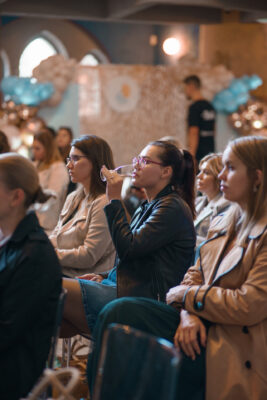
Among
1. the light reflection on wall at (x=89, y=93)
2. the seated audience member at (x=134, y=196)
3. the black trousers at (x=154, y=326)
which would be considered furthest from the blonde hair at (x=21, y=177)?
the light reflection on wall at (x=89, y=93)

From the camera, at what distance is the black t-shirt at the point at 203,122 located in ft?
25.4

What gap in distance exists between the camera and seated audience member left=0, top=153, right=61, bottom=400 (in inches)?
72.6

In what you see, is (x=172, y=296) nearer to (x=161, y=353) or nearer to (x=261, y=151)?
(x=261, y=151)

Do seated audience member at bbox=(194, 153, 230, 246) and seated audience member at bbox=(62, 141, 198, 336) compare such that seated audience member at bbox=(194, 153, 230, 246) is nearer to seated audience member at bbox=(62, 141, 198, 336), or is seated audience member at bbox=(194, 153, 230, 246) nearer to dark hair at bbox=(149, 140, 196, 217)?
dark hair at bbox=(149, 140, 196, 217)

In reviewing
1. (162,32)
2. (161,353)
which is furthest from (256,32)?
(161,353)

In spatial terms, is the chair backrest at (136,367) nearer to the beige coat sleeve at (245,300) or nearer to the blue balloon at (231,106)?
the beige coat sleeve at (245,300)

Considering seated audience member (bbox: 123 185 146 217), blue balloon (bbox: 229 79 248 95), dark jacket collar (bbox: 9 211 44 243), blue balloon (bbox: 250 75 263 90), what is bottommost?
seated audience member (bbox: 123 185 146 217)

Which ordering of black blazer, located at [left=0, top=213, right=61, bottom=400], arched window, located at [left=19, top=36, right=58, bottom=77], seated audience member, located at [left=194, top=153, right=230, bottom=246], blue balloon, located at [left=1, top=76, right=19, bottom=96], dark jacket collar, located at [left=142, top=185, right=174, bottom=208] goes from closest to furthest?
black blazer, located at [left=0, top=213, right=61, bottom=400], dark jacket collar, located at [left=142, top=185, right=174, bottom=208], seated audience member, located at [left=194, top=153, right=230, bottom=246], blue balloon, located at [left=1, top=76, right=19, bottom=96], arched window, located at [left=19, top=36, right=58, bottom=77]

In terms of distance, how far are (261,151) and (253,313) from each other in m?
0.56

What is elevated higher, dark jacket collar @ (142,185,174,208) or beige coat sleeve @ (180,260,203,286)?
dark jacket collar @ (142,185,174,208)

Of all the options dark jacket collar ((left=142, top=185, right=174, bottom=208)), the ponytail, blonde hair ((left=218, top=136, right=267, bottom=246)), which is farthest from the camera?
the ponytail

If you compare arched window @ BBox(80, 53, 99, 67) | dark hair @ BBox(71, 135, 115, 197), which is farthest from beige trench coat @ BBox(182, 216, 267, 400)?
arched window @ BBox(80, 53, 99, 67)

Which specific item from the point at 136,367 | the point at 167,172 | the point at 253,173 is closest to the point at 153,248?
the point at 167,172

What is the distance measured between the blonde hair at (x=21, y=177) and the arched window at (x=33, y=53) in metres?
10.8
